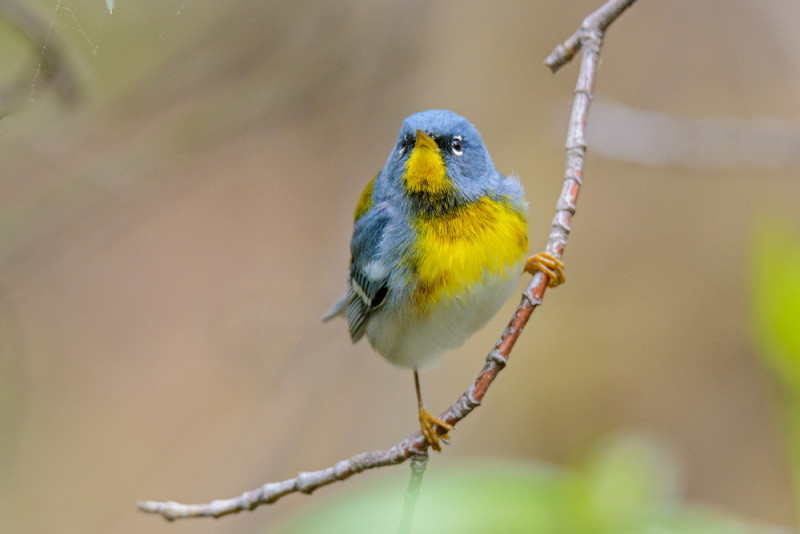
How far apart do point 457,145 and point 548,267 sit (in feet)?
1.51

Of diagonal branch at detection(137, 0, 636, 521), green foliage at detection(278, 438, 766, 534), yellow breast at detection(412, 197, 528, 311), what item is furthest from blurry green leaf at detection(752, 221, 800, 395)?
yellow breast at detection(412, 197, 528, 311)

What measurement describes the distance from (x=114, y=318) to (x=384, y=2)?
2.56 m

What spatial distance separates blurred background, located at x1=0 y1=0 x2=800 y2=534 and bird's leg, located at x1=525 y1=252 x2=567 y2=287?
1334 mm

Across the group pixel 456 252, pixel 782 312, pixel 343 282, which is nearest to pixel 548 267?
pixel 456 252

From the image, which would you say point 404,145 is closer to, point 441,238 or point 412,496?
point 441,238

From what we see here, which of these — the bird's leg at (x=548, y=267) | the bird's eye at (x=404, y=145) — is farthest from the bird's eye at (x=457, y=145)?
the bird's leg at (x=548, y=267)

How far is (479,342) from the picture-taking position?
182 inches

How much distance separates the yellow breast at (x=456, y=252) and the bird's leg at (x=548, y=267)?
126 millimetres

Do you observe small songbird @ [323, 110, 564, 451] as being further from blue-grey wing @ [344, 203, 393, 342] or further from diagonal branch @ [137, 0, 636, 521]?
diagonal branch @ [137, 0, 636, 521]

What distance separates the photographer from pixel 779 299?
1450 millimetres

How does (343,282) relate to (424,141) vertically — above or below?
above

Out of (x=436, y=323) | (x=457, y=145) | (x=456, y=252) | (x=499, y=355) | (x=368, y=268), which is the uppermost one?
(x=457, y=145)

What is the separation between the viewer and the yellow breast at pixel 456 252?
2250 millimetres

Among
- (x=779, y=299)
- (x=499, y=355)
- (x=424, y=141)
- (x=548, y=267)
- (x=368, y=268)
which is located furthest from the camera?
(x=368, y=268)
